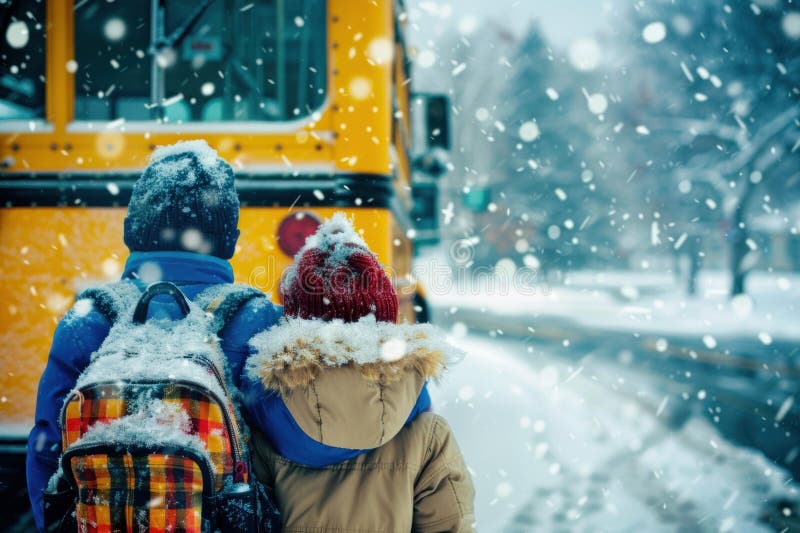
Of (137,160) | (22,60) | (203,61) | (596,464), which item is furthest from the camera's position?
(596,464)

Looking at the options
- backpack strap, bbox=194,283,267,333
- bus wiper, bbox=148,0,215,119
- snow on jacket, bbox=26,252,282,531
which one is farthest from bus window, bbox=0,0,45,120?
backpack strap, bbox=194,283,267,333

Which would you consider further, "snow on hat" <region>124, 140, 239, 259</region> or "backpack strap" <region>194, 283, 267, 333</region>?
"snow on hat" <region>124, 140, 239, 259</region>

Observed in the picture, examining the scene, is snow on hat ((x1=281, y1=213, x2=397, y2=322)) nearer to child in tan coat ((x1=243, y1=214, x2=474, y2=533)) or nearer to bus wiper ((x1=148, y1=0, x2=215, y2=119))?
child in tan coat ((x1=243, y1=214, x2=474, y2=533))

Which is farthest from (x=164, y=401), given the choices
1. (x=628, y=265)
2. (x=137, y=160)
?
(x=628, y=265)

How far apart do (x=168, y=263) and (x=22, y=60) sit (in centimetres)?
182

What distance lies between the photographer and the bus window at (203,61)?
2.82m

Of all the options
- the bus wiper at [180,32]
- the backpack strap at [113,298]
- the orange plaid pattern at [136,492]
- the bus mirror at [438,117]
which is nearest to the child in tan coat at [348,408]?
the orange plaid pattern at [136,492]

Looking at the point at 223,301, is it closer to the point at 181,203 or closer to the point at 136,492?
the point at 181,203

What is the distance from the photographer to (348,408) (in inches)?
49.0

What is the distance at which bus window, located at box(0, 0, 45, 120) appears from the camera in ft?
8.82

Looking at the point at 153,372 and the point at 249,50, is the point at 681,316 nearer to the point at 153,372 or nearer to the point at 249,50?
the point at 249,50

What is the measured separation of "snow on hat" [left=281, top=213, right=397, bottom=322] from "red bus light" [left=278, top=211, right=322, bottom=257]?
1.20 m

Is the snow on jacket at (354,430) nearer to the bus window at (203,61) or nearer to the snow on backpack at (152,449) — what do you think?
the snow on backpack at (152,449)

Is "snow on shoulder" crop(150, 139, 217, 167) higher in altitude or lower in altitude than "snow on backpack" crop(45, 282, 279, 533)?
higher
